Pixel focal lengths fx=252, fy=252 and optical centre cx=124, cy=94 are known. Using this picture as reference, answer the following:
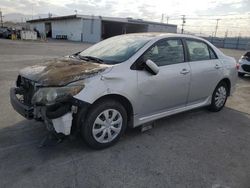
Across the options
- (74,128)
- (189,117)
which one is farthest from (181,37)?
(74,128)

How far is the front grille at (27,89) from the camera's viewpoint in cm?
356

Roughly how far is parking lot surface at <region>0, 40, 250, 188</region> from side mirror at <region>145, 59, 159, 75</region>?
109 cm

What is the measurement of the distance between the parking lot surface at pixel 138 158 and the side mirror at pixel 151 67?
109 cm

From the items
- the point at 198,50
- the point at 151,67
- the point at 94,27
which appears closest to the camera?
the point at 151,67

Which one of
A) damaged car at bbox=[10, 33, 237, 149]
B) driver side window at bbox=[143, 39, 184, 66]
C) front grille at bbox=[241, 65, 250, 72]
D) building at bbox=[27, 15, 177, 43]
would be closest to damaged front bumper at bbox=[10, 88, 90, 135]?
damaged car at bbox=[10, 33, 237, 149]

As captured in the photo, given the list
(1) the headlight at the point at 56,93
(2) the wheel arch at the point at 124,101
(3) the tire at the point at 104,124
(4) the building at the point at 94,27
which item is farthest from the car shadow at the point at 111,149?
(4) the building at the point at 94,27

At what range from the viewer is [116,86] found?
11.5ft

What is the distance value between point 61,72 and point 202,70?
8.95 feet

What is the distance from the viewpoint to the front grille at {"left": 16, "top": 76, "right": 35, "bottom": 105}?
3564mm

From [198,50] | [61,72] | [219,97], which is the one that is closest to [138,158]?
[61,72]

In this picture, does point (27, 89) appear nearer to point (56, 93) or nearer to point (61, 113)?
point (56, 93)

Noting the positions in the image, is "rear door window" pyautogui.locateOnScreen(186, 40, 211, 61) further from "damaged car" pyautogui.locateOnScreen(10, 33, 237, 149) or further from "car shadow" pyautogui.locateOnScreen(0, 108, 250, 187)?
"car shadow" pyautogui.locateOnScreen(0, 108, 250, 187)

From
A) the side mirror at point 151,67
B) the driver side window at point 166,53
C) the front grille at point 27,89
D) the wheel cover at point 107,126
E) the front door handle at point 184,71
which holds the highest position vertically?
the driver side window at point 166,53

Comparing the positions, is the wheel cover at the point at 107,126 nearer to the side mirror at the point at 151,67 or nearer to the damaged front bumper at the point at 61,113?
the damaged front bumper at the point at 61,113
